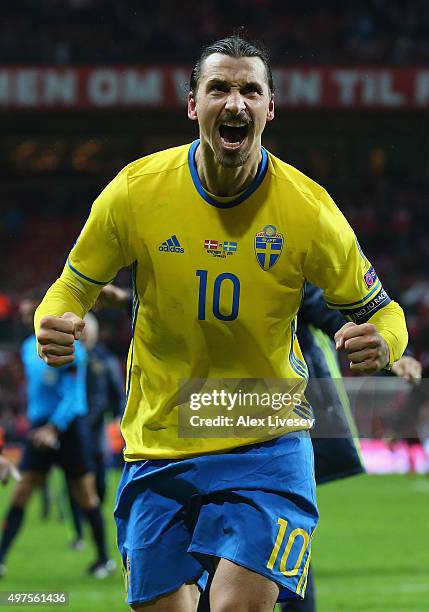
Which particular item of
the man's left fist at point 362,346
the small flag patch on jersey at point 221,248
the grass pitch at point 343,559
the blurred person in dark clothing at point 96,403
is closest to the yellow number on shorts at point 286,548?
the man's left fist at point 362,346

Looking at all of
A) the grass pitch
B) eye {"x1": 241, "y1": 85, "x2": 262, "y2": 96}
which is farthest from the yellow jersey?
the grass pitch

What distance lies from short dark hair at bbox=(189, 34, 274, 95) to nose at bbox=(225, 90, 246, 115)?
12 cm

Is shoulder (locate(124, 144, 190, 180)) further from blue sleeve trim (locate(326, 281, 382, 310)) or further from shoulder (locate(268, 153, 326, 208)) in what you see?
blue sleeve trim (locate(326, 281, 382, 310))

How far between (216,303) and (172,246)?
21 cm

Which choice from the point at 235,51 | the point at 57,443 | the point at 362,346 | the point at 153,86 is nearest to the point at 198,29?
the point at 153,86

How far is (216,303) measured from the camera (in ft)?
11.0

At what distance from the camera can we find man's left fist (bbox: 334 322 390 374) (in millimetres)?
3086

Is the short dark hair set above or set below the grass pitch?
above

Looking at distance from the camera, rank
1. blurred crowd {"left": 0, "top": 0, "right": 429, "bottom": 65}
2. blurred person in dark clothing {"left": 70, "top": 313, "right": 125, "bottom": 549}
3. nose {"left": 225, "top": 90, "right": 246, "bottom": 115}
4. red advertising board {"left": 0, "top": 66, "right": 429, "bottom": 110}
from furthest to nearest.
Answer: blurred crowd {"left": 0, "top": 0, "right": 429, "bottom": 65}, red advertising board {"left": 0, "top": 66, "right": 429, "bottom": 110}, blurred person in dark clothing {"left": 70, "top": 313, "right": 125, "bottom": 549}, nose {"left": 225, "top": 90, "right": 246, "bottom": 115}

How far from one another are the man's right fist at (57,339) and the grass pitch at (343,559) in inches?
149

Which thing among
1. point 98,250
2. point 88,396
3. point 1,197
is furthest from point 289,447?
point 1,197

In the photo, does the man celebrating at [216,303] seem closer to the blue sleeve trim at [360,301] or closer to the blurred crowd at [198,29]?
the blue sleeve trim at [360,301]

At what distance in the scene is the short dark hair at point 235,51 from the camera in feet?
10.9

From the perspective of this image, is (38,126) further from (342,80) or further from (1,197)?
(342,80)
